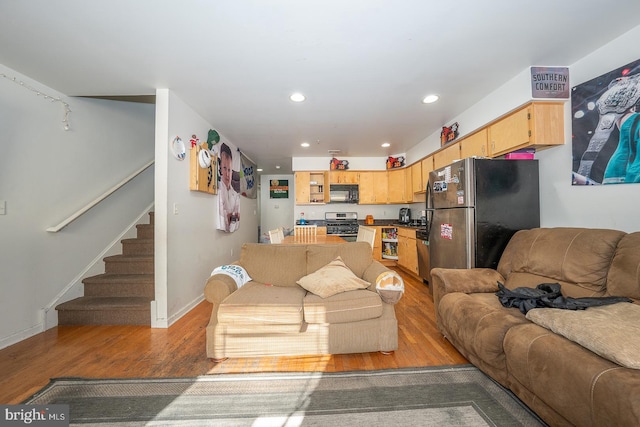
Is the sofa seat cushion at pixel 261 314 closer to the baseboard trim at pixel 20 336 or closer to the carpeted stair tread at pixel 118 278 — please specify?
the carpeted stair tread at pixel 118 278

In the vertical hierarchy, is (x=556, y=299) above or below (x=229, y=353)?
above

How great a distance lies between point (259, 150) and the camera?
5.18m

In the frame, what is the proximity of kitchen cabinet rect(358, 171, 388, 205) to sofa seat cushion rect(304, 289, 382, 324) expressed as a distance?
3800 mm

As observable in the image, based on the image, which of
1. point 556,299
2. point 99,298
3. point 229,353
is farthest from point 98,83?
point 556,299

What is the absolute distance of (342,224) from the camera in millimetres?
5707

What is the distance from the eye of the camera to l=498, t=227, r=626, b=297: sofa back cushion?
1.67 metres

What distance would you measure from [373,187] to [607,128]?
148 inches

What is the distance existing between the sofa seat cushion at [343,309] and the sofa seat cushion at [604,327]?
3.22 feet

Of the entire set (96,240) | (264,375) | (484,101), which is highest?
(484,101)

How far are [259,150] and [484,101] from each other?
3.90 m

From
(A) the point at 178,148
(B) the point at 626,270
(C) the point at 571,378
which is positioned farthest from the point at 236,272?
(B) the point at 626,270

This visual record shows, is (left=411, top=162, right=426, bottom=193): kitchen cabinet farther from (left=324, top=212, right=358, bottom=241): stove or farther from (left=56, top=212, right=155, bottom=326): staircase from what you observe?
(left=56, top=212, right=155, bottom=326): staircase

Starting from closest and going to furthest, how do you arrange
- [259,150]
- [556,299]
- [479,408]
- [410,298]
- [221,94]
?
1. [479,408]
2. [556,299]
3. [221,94]
4. [410,298]
5. [259,150]

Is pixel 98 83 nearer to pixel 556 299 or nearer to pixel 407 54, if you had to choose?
pixel 407 54
